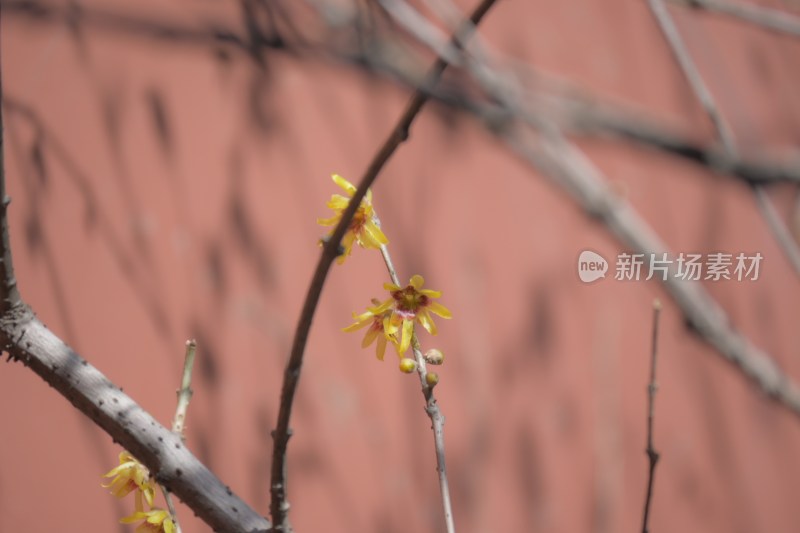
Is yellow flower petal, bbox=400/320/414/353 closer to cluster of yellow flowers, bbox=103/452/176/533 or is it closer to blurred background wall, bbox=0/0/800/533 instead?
cluster of yellow flowers, bbox=103/452/176/533

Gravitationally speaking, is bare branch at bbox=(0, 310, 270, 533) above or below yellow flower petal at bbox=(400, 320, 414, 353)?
below

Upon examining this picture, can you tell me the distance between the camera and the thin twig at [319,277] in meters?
0.25

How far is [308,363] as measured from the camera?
2.96 ft

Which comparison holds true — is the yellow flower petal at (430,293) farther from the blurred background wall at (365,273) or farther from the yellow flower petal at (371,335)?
the blurred background wall at (365,273)

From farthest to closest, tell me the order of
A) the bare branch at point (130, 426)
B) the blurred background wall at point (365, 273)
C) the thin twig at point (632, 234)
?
the blurred background wall at point (365, 273) → the bare branch at point (130, 426) → the thin twig at point (632, 234)

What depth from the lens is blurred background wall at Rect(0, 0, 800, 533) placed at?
806mm

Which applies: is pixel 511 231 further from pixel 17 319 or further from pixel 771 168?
pixel 771 168

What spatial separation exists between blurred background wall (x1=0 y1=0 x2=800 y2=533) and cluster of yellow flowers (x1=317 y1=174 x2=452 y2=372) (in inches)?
15.4

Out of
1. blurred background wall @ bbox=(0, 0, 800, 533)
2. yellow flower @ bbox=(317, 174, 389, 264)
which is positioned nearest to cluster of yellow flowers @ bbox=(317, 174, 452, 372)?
yellow flower @ bbox=(317, 174, 389, 264)

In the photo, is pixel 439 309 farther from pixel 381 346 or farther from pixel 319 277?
pixel 319 277

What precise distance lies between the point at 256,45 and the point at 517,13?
0.36 m

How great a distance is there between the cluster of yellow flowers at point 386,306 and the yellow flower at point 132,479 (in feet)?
0.60

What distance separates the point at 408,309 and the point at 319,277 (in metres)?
0.23

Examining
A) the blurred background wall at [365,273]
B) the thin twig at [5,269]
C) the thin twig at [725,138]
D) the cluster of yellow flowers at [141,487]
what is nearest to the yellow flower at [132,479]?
the cluster of yellow flowers at [141,487]
